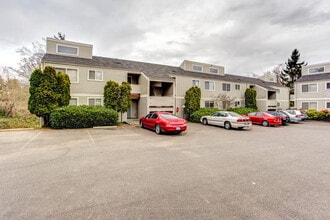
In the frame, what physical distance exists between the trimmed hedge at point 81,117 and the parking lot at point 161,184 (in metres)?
5.66

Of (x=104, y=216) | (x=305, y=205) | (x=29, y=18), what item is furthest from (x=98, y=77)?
(x=305, y=205)

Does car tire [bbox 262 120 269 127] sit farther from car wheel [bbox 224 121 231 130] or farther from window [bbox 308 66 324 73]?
window [bbox 308 66 324 73]

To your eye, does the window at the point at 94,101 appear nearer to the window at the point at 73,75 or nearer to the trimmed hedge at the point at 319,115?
the window at the point at 73,75

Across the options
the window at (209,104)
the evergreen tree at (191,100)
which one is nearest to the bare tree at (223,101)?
the window at (209,104)

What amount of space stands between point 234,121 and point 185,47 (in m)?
15.6

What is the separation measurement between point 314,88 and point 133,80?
2936cm

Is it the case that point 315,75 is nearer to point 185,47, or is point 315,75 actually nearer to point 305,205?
point 185,47

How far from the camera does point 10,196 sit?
3383mm

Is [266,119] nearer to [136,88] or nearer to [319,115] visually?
[319,115]

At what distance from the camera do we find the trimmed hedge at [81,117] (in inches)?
493

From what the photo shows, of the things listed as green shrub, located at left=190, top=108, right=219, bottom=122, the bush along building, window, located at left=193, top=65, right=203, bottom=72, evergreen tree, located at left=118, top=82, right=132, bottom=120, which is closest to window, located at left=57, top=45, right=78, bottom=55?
the bush along building

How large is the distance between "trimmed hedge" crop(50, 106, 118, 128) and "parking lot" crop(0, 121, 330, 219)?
566 cm

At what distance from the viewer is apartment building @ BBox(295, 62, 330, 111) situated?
1007 inches

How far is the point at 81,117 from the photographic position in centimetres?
1315
